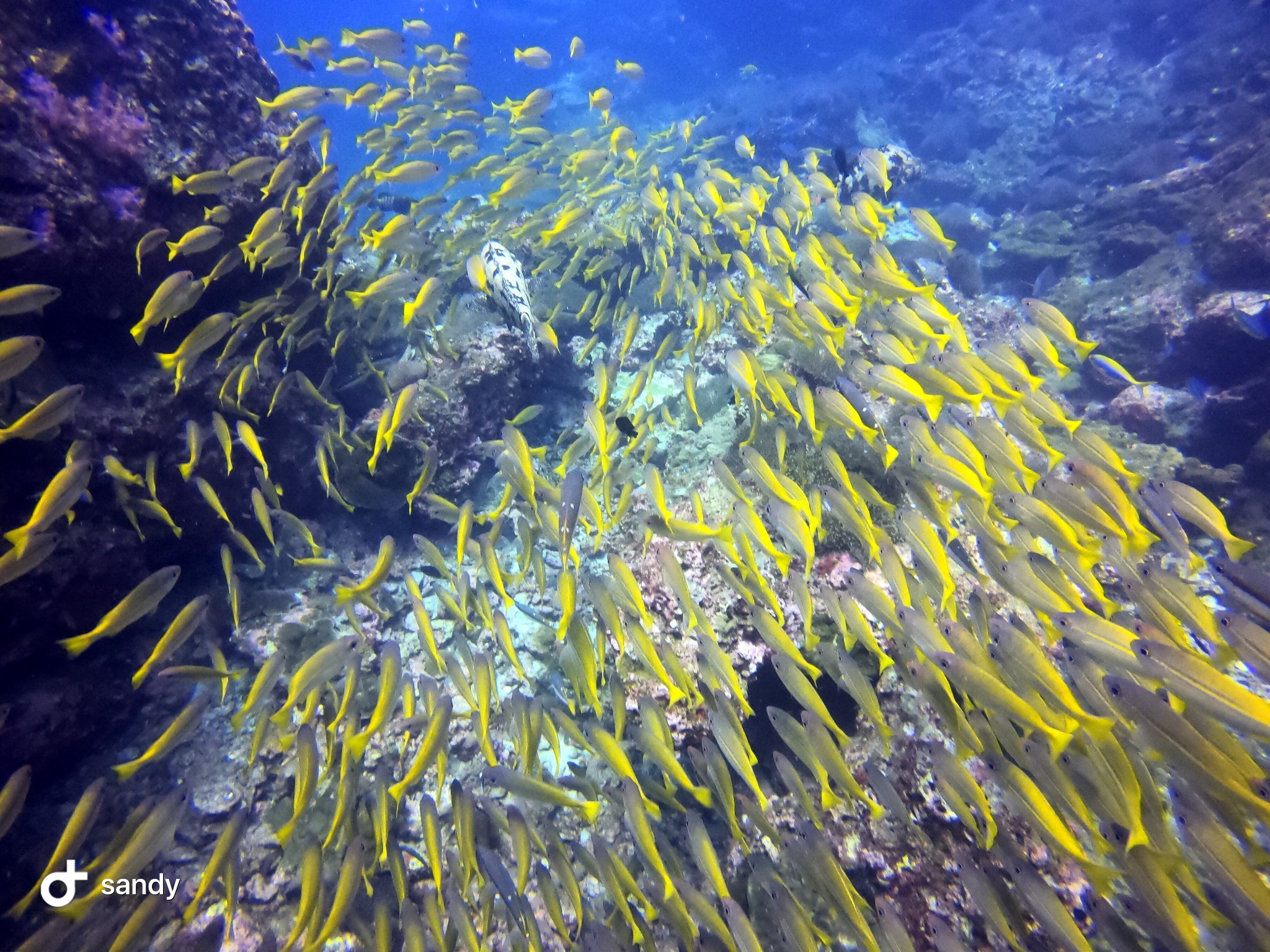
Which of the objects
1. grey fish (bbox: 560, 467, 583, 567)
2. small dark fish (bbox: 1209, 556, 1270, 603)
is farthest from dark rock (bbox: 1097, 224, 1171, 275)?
grey fish (bbox: 560, 467, 583, 567)

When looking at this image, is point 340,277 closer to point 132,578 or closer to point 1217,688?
point 132,578

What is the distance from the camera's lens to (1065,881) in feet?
9.85

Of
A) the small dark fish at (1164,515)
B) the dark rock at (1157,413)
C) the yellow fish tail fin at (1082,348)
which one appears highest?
the dark rock at (1157,413)

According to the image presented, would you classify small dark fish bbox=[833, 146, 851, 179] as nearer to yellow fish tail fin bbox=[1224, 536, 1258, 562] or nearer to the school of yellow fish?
the school of yellow fish

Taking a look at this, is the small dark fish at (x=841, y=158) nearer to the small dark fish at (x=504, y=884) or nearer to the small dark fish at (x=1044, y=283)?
the small dark fish at (x=1044, y=283)

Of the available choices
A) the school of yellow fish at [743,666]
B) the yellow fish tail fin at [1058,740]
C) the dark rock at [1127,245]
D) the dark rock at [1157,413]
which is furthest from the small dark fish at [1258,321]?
the yellow fish tail fin at [1058,740]

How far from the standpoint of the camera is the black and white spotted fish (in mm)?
7145

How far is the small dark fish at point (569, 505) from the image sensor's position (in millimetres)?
3461

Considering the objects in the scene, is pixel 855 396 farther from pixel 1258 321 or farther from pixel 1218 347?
pixel 1218 347

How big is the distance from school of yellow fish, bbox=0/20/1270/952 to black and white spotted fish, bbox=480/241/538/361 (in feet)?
3.92

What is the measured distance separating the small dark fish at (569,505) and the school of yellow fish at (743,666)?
0.03 m

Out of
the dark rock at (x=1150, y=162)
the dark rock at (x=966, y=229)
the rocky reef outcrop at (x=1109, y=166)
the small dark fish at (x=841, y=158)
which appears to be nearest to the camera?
the rocky reef outcrop at (x=1109, y=166)

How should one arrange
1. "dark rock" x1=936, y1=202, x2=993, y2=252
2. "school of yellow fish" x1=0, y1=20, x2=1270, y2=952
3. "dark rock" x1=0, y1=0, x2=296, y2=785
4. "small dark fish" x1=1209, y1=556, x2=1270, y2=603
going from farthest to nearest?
"dark rock" x1=936, y1=202, x2=993, y2=252, "dark rock" x1=0, y1=0, x2=296, y2=785, "small dark fish" x1=1209, y1=556, x2=1270, y2=603, "school of yellow fish" x1=0, y1=20, x2=1270, y2=952

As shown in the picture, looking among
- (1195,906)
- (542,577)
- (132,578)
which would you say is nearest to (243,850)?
(132,578)
